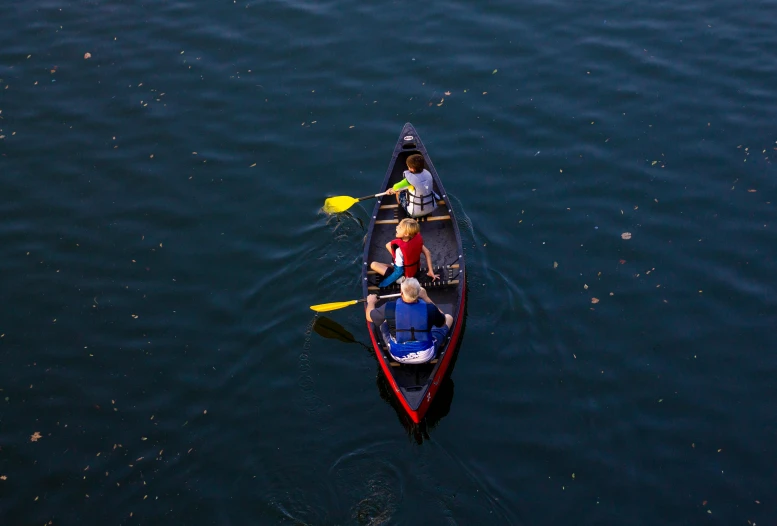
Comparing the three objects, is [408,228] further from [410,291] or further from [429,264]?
[410,291]

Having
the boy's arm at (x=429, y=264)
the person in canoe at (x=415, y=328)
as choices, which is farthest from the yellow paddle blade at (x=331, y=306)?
the boy's arm at (x=429, y=264)

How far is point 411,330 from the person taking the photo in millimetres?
16562

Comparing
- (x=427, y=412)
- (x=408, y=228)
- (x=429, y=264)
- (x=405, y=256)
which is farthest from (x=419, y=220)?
(x=427, y=412)

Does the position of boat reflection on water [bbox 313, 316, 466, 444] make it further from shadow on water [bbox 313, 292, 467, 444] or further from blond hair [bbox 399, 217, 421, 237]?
blond hair [bbox 399, 217, 421, 237]

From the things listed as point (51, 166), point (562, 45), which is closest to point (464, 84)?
point (562, 45)

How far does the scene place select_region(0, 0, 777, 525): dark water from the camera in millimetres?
16031

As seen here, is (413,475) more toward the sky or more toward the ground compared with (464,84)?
more toward the ground

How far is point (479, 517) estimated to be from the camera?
1512 centimetres

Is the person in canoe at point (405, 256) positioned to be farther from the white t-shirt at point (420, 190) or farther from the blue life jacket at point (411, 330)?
the blue life jacket at point (411, 330)

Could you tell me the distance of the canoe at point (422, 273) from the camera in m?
16.8

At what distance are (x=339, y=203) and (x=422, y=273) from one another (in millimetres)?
3343

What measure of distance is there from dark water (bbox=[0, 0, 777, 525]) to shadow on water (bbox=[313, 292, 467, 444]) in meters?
0.12

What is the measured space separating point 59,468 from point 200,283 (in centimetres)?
550

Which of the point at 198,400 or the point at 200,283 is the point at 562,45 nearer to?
the point at 200,283
